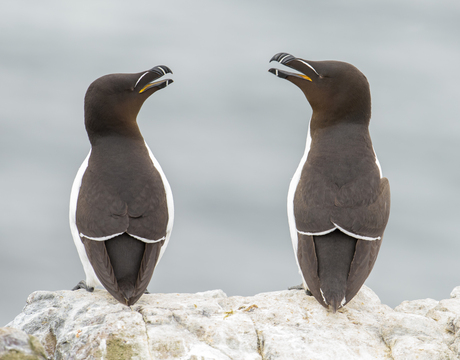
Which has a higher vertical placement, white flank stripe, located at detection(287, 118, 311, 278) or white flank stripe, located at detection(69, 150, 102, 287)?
white flank stripe, located at detection(287, 118, 311, 278)

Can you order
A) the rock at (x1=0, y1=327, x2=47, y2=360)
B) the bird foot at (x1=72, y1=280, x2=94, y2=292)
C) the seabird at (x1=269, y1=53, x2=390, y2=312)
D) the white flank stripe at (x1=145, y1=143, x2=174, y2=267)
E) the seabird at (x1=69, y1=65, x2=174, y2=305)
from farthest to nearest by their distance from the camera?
1. the white flank stripe at (x1=145, y1=143, x2=174, y2=267)
2. the bird foot at (x1=72, y1=280, x2=94, y2=292)
3. the seabird at (x1=69, y1=65, x2=174, y2=305)
4. the seabird at (x1=269, y1=53, x2=390, y2=312)
5. the rock at (x1=0, y1=327, x2=47, y2=360)

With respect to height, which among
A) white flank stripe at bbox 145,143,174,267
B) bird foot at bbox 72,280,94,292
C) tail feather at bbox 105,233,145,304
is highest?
white flank stripe at bbox 145,143,174,267

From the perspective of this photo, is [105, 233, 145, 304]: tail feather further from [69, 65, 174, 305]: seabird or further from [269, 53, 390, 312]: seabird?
[269, 53, 390, 312]: seabird

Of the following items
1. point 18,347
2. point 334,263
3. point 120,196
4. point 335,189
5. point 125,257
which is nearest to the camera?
point 18,347

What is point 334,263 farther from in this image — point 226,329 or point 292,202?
point 226,329

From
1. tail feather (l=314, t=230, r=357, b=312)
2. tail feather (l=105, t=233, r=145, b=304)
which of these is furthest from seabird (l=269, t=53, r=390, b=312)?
tail feather (l=105, t=233, r=145, b=304)

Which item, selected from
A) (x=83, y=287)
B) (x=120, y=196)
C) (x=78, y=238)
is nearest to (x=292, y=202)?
(x=120, y=196)

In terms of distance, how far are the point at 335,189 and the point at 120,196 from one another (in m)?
2.54

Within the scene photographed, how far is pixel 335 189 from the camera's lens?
24.2ft

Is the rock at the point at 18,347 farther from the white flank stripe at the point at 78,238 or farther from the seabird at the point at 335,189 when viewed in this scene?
the seabird at the point at 335,189

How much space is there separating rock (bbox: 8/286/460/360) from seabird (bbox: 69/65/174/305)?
38 cm

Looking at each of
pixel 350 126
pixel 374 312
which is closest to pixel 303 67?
pixel 350 126

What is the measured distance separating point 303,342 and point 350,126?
305 centimetres

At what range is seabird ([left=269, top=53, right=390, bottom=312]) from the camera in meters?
6.99
